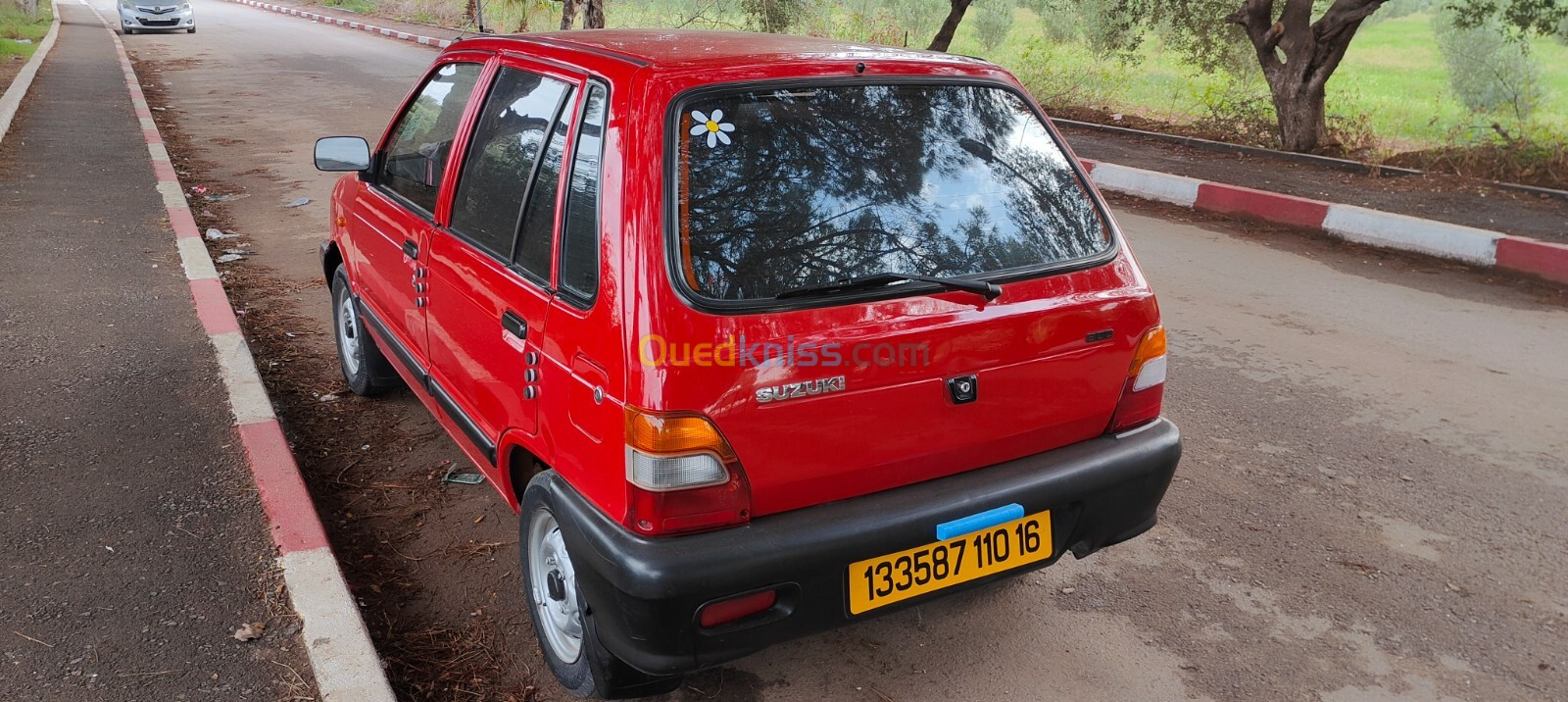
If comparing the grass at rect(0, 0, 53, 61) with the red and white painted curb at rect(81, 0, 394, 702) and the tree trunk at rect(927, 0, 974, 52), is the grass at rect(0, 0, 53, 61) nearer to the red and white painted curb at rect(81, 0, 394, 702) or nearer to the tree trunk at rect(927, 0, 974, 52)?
the tree trunk at rect(927, 0, 974, 52)

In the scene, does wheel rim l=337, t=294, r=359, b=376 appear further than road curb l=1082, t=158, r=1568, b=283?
No

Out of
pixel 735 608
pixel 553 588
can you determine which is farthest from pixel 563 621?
pixel 735 608

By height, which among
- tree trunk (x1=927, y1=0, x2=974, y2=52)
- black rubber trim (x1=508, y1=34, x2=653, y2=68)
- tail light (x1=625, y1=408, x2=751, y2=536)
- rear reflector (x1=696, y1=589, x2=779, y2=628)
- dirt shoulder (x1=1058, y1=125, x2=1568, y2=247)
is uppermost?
→ tree trunk (x1=927, y1=0, x2=974, y2=52)

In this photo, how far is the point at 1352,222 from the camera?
753 cm

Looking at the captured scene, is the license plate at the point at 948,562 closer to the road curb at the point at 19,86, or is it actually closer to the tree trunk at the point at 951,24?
the road curb at the point at 19,86

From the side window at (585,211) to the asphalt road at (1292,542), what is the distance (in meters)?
1.04

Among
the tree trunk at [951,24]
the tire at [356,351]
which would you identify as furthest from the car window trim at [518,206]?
the tree trunk at [951,24]

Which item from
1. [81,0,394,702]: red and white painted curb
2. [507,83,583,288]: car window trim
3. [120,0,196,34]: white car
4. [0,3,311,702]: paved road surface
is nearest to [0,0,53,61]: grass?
[120,0,196,34]: white car

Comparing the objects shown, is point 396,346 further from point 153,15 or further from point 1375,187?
point 153,15

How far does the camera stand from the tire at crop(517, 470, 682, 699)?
2.36 metres

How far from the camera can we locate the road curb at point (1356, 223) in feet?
21.8

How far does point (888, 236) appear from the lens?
91.7 inches

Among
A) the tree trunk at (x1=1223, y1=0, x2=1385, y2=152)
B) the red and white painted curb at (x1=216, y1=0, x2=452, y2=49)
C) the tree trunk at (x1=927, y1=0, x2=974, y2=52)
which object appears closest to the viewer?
the tree trunk at (x1=1223, y1=0, x2=1385, y2=152)

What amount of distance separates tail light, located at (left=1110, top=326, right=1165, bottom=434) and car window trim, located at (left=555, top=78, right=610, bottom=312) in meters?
1.30
